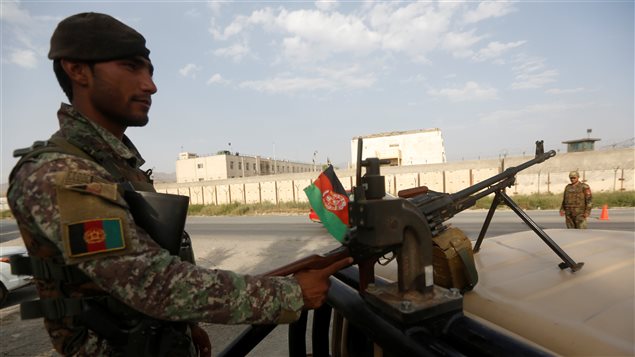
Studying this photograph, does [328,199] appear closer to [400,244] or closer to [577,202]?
[577,202]

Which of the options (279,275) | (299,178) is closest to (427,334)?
(279,275)

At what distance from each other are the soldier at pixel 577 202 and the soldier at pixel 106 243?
8.96 meters

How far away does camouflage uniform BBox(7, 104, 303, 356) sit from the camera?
96 cm

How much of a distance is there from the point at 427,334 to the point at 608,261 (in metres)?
1.18

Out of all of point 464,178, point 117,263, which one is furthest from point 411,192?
point 464,178

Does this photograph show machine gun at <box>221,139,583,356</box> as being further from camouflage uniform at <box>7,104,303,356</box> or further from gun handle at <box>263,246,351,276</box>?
camouflage uniform at <box>7,104,303,356</box>

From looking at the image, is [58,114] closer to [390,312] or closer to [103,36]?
[103,36]

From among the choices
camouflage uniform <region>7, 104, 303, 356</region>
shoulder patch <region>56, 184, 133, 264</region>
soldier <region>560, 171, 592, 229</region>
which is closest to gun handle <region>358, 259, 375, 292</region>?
camouflage uniform <region>7, 104, 303, 356</region>

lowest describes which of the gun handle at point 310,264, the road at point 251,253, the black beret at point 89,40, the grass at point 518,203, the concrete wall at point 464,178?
the grass at point 518,203

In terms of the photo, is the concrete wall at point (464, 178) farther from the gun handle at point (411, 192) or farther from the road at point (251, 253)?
the gun handle at point (411, 192)

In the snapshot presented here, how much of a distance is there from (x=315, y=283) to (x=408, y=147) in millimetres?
33173

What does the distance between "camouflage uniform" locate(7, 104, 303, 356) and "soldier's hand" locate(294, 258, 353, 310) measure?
31 millimetres

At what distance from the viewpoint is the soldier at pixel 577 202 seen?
25.9 ft

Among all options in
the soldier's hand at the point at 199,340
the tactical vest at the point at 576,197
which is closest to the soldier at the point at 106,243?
the soldier's hand at the point at 199,340
